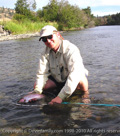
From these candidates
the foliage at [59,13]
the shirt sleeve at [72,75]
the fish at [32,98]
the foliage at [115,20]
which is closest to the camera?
the shirt sleeve at [72,75]

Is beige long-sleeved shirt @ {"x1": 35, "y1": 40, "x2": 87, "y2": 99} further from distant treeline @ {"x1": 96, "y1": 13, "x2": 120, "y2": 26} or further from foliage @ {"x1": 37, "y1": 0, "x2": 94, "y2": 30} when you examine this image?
distant treeline @ {"x1": 96, "y1": 13, "x2": 120, "y2": 26}

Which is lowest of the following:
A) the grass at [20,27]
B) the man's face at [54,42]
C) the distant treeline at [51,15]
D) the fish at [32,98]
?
the fish at [32,98]

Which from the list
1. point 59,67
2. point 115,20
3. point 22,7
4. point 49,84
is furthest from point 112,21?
point 59,67

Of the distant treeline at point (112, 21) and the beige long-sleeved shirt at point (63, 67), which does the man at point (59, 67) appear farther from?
the distant treeline at point (112, 21)

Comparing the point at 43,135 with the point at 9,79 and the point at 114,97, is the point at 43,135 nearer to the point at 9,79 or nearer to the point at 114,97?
the point at 114,97

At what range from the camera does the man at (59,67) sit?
10.8ft

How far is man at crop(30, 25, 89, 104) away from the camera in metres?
3.29

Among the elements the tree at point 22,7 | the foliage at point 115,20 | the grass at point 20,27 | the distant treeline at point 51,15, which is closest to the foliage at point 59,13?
the distant treeline at point 51,15

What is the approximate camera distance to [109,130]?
2.65 m

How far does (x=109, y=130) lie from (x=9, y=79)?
3996mm

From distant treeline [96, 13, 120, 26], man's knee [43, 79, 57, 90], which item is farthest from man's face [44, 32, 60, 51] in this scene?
distant treeline [96, 13, 120, 26]

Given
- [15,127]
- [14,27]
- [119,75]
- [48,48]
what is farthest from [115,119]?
[14,27]

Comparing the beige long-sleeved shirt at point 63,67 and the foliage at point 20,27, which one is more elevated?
the foliage at point 20,27

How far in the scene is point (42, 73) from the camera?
3.93 metres
